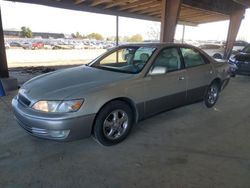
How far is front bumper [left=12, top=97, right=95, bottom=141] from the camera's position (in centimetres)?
249

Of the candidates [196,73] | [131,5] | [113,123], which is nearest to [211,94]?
[196,73]

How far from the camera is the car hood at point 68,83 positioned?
103 inches

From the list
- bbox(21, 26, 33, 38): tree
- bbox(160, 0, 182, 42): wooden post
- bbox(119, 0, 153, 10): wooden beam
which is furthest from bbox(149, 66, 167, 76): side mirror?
bbox(21, 26, 33, 38): tree

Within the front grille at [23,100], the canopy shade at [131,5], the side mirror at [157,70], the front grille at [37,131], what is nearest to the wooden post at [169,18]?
the canopy shade at [131,5]

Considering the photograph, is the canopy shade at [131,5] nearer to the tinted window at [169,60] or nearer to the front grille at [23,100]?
the tinted window at [169,60]

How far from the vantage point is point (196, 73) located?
409 cm

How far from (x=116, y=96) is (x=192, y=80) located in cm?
186

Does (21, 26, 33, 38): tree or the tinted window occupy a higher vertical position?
(21, 26, 33, 38): tree

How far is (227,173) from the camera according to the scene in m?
2.44

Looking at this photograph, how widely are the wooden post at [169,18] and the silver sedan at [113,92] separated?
13.4ft

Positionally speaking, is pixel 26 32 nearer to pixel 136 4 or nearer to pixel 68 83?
pixel 136 4

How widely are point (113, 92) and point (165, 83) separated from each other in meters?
1.08

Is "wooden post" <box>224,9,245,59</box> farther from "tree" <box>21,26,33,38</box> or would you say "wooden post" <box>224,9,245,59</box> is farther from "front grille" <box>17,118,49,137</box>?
"tree" <box>21,26,33,38</box>

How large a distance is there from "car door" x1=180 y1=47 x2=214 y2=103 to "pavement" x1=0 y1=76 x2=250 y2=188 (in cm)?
65
